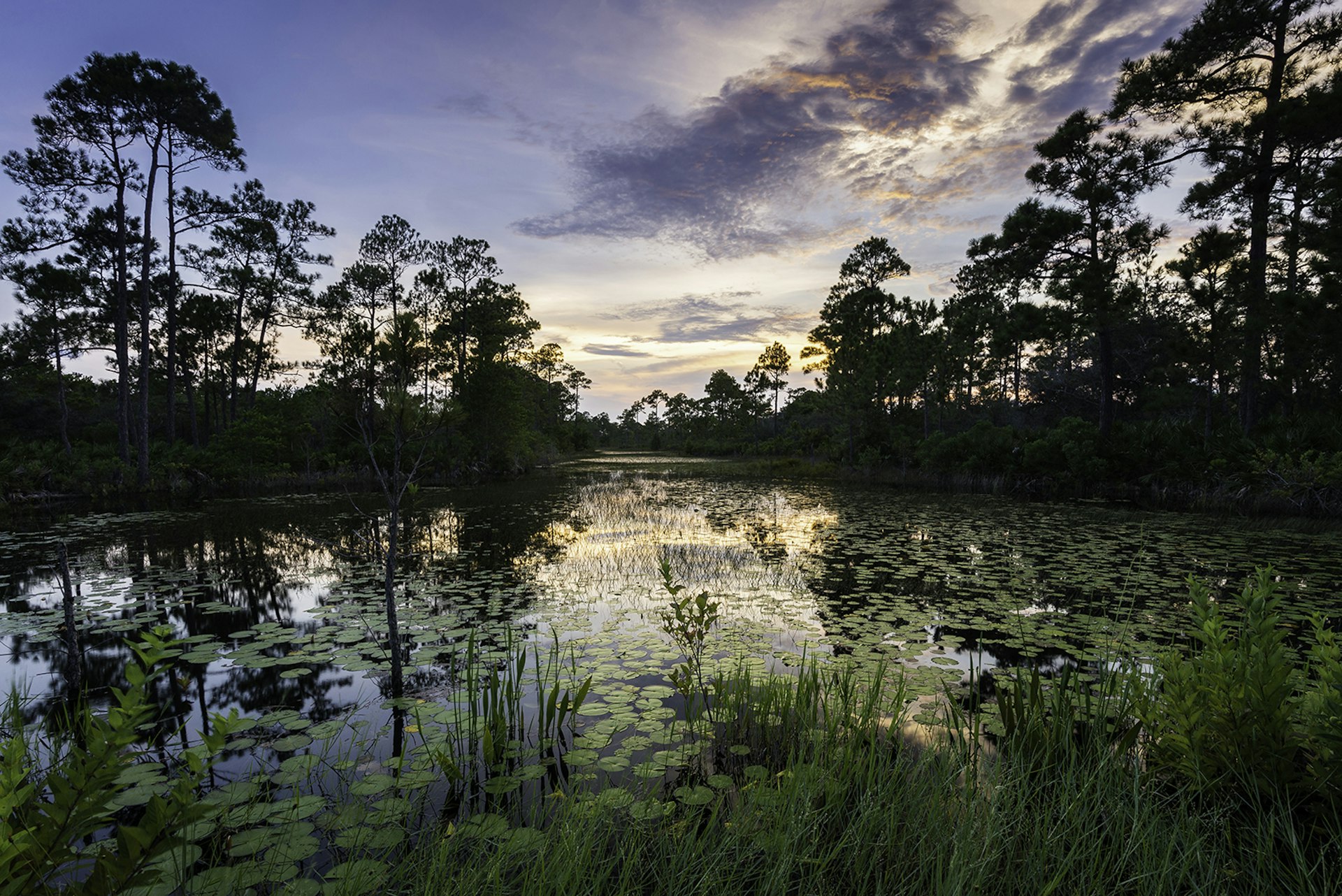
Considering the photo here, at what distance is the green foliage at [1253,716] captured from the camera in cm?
240

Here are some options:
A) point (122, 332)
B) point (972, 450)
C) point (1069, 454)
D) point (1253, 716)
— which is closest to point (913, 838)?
point (1253, 716)

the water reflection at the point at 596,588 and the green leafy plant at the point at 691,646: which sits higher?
the green leafy plant at the point at 691,646

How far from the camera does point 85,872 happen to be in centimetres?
265

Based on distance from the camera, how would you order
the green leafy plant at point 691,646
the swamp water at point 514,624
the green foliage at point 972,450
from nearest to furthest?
the swamp water at point 514,624 → the green leafy plant at point 691,646 → the green foliage at point 972,450

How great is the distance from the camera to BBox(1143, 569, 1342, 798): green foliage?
240 centimetres

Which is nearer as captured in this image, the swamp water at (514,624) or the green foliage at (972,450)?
the swamp water at (514,624)

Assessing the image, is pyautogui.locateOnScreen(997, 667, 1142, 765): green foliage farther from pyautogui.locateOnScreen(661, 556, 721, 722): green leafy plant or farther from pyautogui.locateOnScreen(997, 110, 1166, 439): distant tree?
pyautogui.locateOnScreen(997, 110, 1166, 439): distant tree

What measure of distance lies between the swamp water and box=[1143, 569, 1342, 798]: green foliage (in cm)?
118

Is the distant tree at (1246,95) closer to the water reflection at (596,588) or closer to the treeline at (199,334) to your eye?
the water reflection at (596,588)

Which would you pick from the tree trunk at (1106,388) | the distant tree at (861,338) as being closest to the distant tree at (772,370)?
the distant tree at (861,338)

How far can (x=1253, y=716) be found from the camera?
2562mm

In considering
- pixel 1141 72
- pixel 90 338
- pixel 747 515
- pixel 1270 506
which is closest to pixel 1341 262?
pixel 1270 506

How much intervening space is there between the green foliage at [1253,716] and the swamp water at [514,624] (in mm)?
1185

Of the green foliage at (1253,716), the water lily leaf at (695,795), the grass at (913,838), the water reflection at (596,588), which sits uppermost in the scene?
the green foliage at (1253,716)
